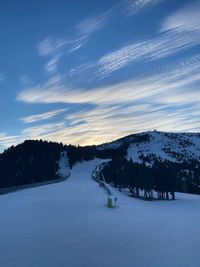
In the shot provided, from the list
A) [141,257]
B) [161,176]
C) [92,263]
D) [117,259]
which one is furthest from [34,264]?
[161,176]

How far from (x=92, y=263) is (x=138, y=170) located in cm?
9252

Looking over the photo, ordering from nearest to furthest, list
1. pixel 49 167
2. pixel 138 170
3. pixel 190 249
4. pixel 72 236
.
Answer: pixel 190 249, pixel 72 236, pixel 138 170, pixel 49 167

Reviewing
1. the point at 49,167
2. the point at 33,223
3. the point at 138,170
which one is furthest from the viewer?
the point at 49,167

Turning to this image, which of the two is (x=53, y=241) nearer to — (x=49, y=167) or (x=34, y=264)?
(x=34, y=264)

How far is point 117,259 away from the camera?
18375mm

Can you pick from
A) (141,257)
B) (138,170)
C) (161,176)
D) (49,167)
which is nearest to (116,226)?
(141,257)

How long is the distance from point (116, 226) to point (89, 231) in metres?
4.08

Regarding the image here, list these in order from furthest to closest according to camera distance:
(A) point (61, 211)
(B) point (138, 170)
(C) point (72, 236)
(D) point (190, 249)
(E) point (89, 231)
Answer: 1. (B) point (138, 170)
2. (A) point (61, 211)
3. (E) point (89, 231)
4. (C) point (72, 236)
5. (D) point (190, 249)

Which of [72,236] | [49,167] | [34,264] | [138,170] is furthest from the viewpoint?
[49,167]

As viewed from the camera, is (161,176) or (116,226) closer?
(116,226)

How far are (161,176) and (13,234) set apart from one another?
79.1 meters

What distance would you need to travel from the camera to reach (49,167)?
193000 mm

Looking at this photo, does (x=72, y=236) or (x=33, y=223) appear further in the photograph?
(x=33, y=223)

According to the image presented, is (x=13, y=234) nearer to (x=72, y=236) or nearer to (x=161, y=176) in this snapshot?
(x=72, y=236)
